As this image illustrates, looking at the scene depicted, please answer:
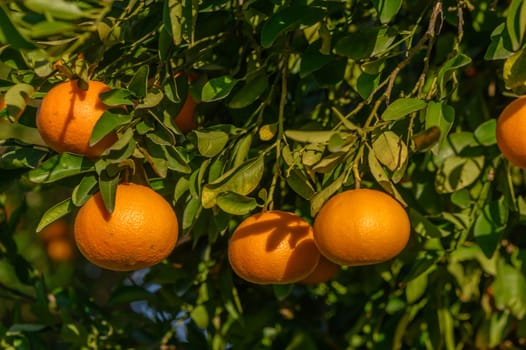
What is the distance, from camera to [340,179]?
1202 millimetres

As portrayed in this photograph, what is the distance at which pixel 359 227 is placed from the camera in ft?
3.70

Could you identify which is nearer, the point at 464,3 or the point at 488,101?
the point at 464,3

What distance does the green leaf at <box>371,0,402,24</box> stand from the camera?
1.26 m

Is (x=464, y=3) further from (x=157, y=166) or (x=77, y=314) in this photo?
(x=77, y=314)

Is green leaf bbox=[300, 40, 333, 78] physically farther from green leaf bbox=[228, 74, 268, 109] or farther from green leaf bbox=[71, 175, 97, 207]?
green leaf bbox=[71, 175, 97, 207]

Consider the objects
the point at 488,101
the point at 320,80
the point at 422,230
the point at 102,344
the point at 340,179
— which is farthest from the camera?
the point at 102,344

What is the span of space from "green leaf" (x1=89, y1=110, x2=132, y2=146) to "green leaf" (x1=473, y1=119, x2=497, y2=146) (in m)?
0.63

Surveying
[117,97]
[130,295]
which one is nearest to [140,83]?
[117,97]

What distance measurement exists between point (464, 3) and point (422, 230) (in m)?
0.37

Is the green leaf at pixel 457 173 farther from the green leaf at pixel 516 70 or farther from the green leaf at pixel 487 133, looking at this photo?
the green leaf at pixel 516 70

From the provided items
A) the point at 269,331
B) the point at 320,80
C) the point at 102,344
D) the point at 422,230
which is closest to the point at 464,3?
the point at 320,80

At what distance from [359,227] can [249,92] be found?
40 centimetres

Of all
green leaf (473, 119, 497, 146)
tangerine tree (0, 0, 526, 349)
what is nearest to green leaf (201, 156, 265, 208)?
tangerine tree (0, 0, 526, 349)

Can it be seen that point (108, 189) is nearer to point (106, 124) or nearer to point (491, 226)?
point (106, 124)
